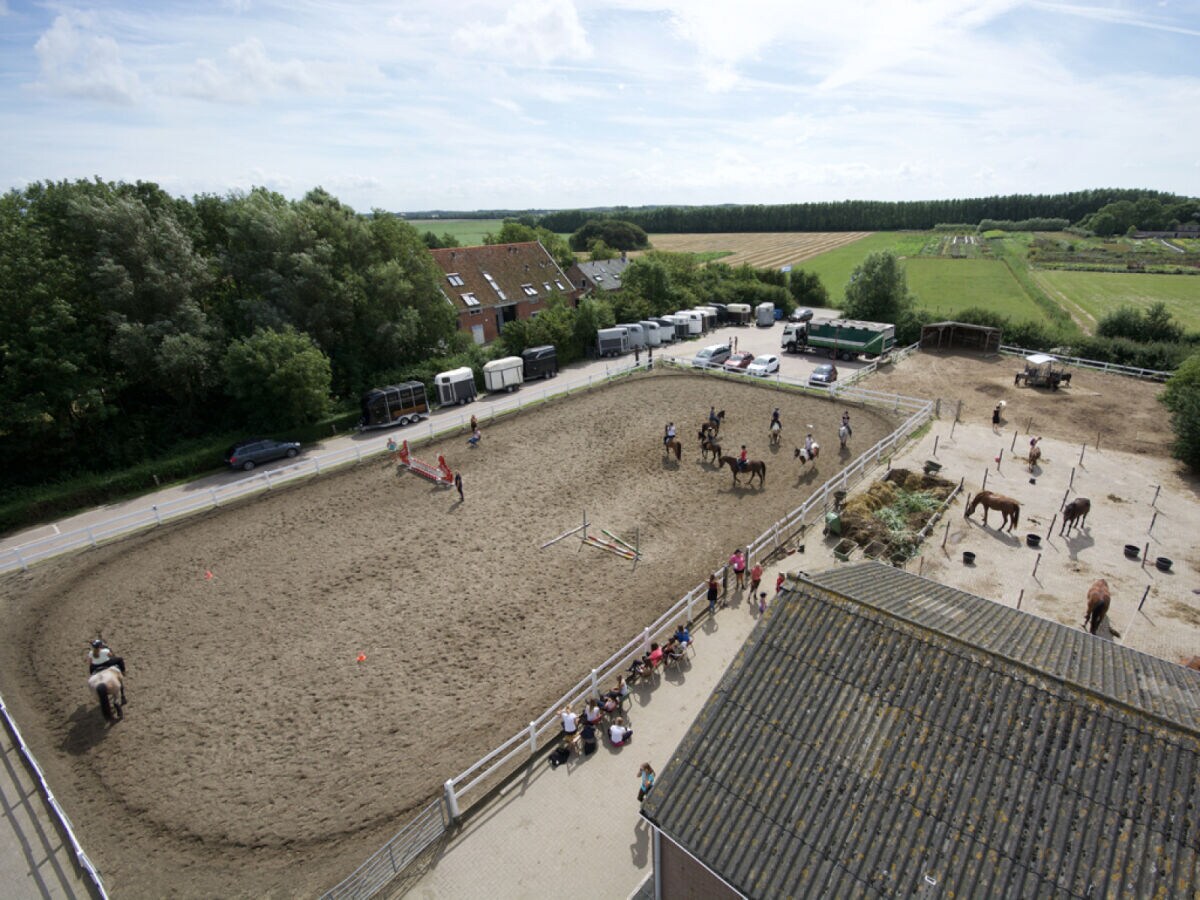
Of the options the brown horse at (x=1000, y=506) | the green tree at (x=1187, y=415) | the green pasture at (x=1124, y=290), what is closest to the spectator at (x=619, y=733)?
the brown horse at (x=1000, y=506)

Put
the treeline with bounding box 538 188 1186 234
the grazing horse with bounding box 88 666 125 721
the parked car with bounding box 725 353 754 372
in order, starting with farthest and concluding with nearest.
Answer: the treeline with bounding box 538 188 1186 234 → the parked car with bounding box 725 353 754 372 → the grazing horse with bounding box 88 666 125 721

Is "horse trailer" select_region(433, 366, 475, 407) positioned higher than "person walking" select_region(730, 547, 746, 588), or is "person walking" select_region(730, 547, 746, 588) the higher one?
"horse trailer" select_region(433, 366, 475, 407)

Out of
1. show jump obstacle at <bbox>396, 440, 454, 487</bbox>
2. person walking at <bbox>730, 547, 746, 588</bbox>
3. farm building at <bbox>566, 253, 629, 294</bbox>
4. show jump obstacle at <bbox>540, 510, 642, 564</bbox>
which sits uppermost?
farm building at <bbox>566, 253, 629, 294</bbox>

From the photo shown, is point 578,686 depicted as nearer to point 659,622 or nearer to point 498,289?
point 659,622

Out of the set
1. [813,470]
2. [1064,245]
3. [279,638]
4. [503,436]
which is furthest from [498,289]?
[1064,245]

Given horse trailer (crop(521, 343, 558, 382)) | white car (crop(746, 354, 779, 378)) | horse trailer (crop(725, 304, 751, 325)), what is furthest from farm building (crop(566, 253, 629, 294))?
white car (crop(746, 354, 779, 378))

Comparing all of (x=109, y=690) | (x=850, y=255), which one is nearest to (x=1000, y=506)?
(x=109, y=690)

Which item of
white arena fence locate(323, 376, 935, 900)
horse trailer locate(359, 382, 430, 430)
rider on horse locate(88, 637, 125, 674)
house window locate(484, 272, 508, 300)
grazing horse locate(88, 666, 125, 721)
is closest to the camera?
white arena fence locate(323, 376, 935, 900)

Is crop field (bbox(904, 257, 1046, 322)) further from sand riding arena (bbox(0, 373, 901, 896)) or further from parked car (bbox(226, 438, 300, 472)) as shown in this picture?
parked car (bbox(226, 438, 300, 472))
